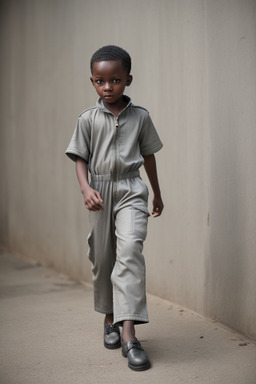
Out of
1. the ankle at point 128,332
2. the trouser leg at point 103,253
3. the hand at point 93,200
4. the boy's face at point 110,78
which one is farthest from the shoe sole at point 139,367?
the boy's face at point 110,78

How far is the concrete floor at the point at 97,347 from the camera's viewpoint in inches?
117

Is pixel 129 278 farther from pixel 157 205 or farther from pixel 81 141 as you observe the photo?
pixel 81 141

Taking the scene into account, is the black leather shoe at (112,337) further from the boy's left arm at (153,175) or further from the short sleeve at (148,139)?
the short sleeve at (148,139)

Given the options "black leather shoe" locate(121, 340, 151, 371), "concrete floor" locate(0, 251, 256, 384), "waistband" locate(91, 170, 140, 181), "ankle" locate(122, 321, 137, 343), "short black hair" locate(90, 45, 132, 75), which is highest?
"short black hair" locate(90, 45, 132, 75)

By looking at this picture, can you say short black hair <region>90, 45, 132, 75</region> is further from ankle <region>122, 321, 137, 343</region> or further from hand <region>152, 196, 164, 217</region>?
ankle <region>122, 321, 137, 343</region>

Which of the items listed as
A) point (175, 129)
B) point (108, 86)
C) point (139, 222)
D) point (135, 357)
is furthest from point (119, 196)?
point (175, 129)

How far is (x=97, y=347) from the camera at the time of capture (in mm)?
3496

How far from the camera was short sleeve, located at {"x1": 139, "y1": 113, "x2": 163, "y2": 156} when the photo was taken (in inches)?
Answer: 135

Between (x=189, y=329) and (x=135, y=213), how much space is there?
0.94 metres

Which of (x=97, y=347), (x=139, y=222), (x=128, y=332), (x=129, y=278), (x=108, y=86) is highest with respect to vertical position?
(x=108, y=86)

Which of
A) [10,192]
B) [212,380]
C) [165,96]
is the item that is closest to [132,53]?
[165,96]

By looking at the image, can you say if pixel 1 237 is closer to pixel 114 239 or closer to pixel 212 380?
pixel 114 239

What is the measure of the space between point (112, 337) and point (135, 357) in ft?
1.39

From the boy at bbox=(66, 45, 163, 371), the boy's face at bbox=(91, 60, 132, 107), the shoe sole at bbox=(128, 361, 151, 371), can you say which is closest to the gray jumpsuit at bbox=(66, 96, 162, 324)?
the boy at bbox=(66, 45, 163, 371)
